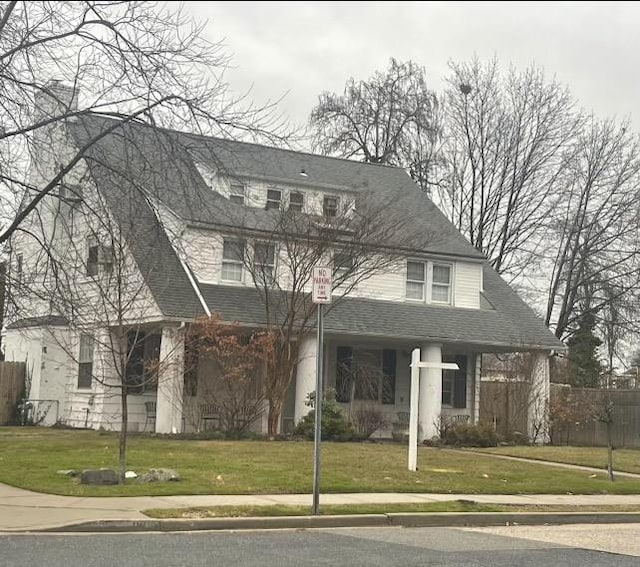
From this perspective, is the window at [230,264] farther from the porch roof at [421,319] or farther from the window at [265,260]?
the window at [265,260]

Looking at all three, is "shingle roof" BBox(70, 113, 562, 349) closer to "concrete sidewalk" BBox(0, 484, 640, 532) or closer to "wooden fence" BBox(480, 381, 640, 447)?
"wooden fence" BBox(480, 381, 640, 447)

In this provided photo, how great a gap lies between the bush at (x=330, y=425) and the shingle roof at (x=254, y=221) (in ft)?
8.77

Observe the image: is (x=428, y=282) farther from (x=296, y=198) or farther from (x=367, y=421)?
(x=367, y=421)

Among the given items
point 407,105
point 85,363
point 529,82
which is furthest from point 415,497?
point 407,105

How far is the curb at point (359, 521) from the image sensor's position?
33.3 ft

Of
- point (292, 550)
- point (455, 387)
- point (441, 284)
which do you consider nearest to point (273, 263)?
point (441, 284)

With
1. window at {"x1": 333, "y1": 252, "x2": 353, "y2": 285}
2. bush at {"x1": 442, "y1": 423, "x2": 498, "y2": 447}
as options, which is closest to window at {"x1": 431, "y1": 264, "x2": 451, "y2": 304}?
bush at {"x1": 442, "y1": 423, "x2": 498, "y2": 447}

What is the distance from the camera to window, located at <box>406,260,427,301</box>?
28.8m

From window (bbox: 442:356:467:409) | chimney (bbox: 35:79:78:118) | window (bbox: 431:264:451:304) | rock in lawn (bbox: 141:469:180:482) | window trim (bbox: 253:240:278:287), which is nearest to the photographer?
rock in lawn (bbox: 141:469:180:482)

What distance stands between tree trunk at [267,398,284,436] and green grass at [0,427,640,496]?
1.60 meters

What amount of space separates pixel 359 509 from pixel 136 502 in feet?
9.71

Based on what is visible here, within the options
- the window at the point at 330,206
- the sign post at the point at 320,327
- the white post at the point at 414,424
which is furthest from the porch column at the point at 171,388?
the sign post at the point at 320,327

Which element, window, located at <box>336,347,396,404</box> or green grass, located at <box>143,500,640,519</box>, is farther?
window, located at <box>336,347,396,404</box>

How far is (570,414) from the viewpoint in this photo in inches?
1117
